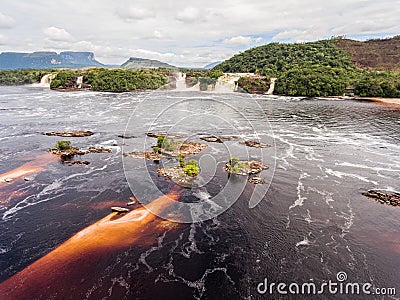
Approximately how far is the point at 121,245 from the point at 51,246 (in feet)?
13.7

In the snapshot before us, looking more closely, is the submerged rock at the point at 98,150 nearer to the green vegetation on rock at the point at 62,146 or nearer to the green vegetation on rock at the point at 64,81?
the green vegetation on rock at the point at 62,146

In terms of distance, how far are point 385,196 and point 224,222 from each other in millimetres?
14053

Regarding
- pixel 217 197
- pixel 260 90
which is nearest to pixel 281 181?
pixel 217 197

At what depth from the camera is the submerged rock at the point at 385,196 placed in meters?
21.8

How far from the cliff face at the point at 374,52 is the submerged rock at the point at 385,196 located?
103 m

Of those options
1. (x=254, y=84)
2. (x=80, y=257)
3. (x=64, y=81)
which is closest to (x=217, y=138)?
(x=80, y=257)

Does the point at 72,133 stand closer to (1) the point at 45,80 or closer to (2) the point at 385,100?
(2) the point at 385,100

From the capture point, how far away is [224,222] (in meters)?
19.3

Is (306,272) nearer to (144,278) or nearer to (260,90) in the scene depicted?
(144,278)

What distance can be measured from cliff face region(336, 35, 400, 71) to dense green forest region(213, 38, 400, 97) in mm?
2703

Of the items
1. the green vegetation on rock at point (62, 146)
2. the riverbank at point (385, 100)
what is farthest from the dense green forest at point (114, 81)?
the green vegetation on rock at point (62, 146)

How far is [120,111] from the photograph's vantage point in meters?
58.4

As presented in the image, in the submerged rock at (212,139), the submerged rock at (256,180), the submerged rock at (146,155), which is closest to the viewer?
the submerged rock at (256,180)

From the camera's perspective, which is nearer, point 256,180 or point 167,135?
point 256,180
